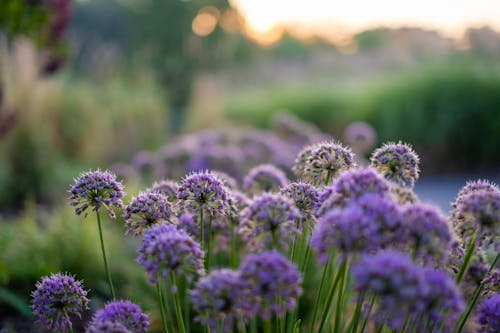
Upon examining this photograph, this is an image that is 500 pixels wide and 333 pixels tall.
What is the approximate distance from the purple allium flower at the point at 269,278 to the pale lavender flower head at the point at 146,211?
0.54m

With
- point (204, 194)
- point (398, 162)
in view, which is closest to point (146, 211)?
point (204, 194)

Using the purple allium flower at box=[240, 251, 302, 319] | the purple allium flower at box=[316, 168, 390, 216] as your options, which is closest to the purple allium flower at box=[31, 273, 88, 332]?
the purple allium flower at box=[240, 251, 302, 319]

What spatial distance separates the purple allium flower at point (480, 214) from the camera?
4.28 ft

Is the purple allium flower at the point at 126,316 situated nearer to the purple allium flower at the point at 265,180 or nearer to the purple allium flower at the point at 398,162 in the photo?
the purple allium flower at the point at 398,162

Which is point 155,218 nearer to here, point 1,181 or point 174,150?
point 174,150

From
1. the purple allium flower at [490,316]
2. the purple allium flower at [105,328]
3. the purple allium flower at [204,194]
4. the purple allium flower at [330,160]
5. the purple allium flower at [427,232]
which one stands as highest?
the purple allium flower at [330,160]

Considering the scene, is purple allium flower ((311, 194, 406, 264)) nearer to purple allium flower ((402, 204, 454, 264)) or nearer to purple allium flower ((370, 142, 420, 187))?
purple allium flower ((402, 204, 454, 264))

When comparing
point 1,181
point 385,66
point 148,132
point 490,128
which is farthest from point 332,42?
point 1,181

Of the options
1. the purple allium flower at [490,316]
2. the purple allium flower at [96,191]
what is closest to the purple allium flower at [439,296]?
the purple allium flower at [490,316]

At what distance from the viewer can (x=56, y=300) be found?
1.54 meters

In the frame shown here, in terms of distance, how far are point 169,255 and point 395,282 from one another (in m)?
0.54

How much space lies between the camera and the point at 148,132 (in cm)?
981

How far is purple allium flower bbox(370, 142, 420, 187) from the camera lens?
1.61 m

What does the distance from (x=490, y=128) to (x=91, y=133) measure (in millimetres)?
7720
